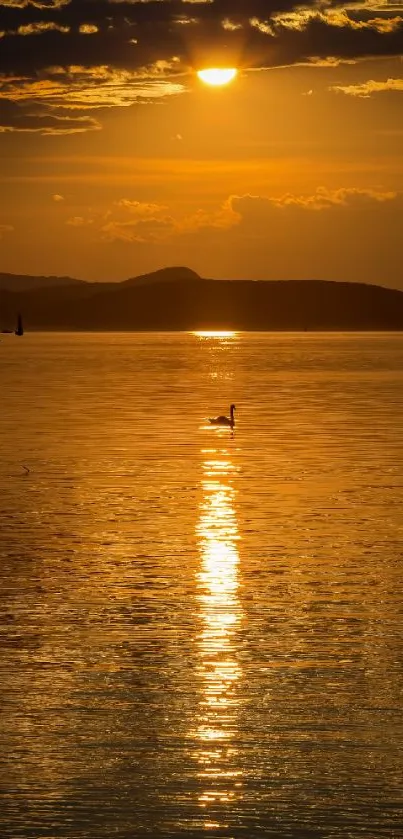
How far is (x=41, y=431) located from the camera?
60594mm

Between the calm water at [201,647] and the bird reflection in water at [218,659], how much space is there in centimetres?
3

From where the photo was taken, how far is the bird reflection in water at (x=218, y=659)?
15.1 m

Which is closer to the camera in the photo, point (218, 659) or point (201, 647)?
point (218, 659)

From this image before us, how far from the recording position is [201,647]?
67.3 ft

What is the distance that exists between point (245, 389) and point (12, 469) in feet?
202

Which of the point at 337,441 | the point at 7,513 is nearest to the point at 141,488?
the point at 7,513

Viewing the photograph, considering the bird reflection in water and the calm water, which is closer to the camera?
the calm water

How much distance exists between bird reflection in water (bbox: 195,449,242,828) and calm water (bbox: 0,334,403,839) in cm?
3

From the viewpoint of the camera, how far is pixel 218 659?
65.2ft

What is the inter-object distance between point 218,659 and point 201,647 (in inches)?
27.4

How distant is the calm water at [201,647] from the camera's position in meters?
14.6

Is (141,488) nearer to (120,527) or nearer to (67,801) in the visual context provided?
(120,527)

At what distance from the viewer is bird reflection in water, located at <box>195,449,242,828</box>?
49.5 feet

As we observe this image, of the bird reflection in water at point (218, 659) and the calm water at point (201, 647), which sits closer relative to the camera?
the calm water at point (201, 647)
